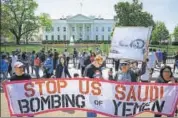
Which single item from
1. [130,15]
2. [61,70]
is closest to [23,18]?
[130,15]

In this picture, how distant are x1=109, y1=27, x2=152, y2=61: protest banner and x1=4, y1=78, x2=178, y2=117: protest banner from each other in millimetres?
1812

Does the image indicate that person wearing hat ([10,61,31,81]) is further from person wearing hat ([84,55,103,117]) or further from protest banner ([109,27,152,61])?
protest banner ([109,27,152,61])

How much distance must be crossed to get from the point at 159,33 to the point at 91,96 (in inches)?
2860

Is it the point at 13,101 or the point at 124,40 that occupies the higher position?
the point at 124,40

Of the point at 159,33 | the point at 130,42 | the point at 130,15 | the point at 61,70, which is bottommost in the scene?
the point at 61,70

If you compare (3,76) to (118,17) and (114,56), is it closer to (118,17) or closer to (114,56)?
(114,56)

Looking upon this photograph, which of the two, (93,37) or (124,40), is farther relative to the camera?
(93,37)

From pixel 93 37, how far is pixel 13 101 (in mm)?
134807

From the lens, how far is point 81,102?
6.61 metres

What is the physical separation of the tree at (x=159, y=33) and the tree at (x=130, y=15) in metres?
3.08

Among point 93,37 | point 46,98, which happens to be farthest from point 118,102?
point 93,37

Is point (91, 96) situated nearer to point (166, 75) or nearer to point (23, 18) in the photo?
point (166, 75)

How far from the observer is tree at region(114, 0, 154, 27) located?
218 ft

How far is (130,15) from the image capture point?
66.8 meters
